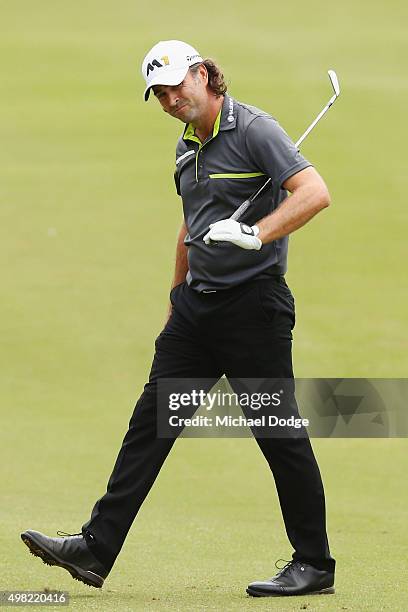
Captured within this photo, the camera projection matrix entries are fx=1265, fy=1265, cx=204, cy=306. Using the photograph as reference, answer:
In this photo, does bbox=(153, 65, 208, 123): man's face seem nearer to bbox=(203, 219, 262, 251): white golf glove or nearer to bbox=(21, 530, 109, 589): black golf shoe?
bbox=(203, 219, 262, 251): white golf glove

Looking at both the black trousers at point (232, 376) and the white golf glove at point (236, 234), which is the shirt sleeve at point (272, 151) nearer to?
the white golf glove at point (236, 234)

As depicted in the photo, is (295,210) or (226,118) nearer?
(295,210)

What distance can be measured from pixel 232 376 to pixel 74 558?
0.72 meters

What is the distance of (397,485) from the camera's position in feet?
22.3

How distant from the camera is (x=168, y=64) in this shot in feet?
12.2

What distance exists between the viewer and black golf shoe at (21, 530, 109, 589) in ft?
12.3

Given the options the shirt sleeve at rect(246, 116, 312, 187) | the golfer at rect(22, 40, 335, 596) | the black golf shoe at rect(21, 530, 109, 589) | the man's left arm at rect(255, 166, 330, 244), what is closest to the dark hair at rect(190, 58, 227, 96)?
the golfer at rect(22, 40, 335, 596)

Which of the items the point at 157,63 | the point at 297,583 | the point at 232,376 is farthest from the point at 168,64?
the point at 297,583

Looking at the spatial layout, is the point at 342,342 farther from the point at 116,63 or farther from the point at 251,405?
the point at 116,63

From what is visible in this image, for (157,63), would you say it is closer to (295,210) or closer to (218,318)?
(295,210)

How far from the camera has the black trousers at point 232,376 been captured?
3.77 meters

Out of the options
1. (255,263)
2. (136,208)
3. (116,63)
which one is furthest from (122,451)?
(116,63)

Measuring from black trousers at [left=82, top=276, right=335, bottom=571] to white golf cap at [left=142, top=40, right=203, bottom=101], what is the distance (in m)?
0.64

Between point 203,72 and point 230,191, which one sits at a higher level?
point 203,72
